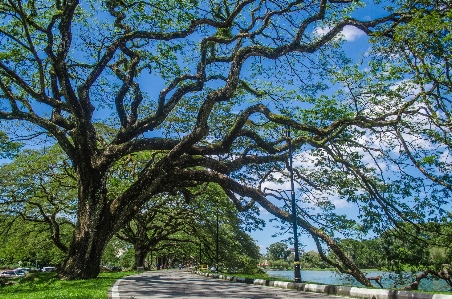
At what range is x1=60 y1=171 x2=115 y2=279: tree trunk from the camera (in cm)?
1389

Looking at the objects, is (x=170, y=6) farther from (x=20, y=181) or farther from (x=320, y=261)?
(x=20, y=181)

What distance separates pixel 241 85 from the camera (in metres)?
17.0

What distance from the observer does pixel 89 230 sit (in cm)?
1406

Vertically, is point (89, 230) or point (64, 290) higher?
point (89, 230)

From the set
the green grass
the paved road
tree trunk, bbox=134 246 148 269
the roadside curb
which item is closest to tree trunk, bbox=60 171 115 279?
the green grass

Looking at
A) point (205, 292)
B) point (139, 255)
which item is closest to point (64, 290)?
point (205, 292)

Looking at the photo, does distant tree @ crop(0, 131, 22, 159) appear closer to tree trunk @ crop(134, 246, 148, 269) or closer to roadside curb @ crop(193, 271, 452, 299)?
roadside curb @ crop(193, 271, 452, 299)

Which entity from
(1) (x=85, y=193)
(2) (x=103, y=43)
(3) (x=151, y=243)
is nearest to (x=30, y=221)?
(3) (x=151, y=243)

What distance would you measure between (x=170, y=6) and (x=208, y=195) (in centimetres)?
1403

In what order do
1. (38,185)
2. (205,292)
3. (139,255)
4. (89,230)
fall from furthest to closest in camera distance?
(139,255), (38,185), (89,230), (205,292)

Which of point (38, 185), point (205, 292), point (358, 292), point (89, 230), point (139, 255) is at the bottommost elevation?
point (205, 292)

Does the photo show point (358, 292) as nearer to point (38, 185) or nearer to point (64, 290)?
point (64, 290)

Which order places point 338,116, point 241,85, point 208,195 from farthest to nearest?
point 208,195, point 241,85, point 338,116


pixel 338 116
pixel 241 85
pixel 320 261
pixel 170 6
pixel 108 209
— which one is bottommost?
pixel 320 261
